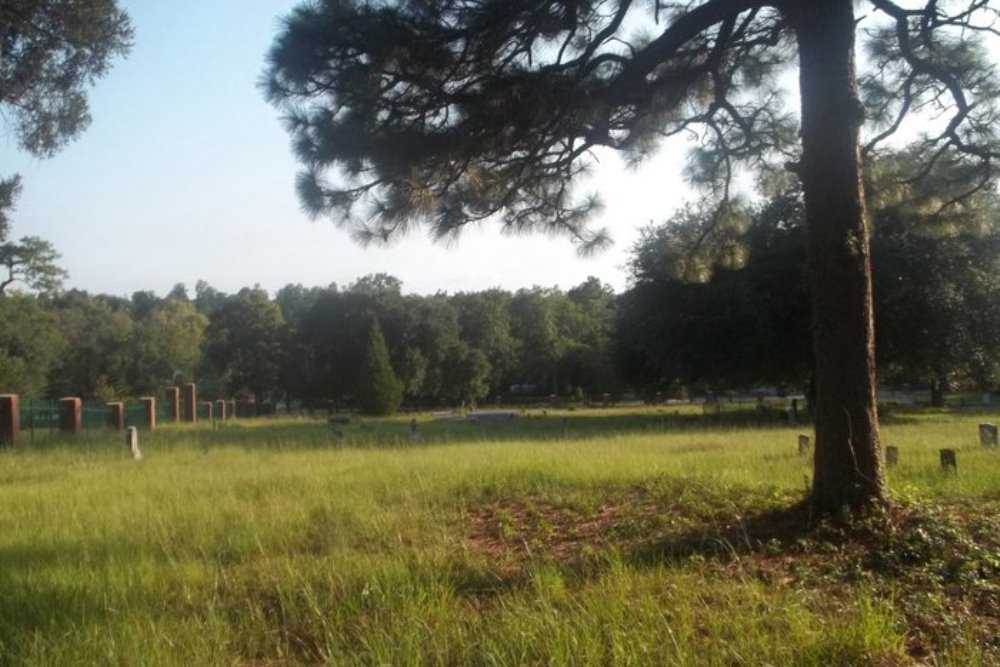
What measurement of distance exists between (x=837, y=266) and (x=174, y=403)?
113 ft

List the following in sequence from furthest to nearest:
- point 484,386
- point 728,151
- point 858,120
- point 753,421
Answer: point 484,386 < point 753,421 < point 728,151 < point 858,120

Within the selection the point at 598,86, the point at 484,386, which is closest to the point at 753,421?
the point at 598,86

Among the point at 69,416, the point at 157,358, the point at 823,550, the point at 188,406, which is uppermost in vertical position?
the point at 157,358

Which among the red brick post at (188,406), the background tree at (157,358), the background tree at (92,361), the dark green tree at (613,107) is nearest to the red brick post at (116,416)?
the red brick post at (188,406)

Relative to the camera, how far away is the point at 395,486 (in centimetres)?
1001

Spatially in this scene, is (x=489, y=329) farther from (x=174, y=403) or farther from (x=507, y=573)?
(x=507, y=573)

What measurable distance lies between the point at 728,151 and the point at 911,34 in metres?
2.19

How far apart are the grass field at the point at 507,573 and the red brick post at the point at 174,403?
2663cm

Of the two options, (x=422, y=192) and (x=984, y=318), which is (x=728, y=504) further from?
(x=984, y=318)

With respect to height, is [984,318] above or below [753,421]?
above

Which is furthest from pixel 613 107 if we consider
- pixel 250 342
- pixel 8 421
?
pixel 250 342

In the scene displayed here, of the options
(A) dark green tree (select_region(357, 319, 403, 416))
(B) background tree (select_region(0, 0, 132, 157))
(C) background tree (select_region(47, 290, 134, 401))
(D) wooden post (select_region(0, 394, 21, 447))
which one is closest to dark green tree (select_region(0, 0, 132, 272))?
(B) background tree (select_region(0, 0, 132, 157))

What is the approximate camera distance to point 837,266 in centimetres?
643

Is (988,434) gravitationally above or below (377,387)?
below
